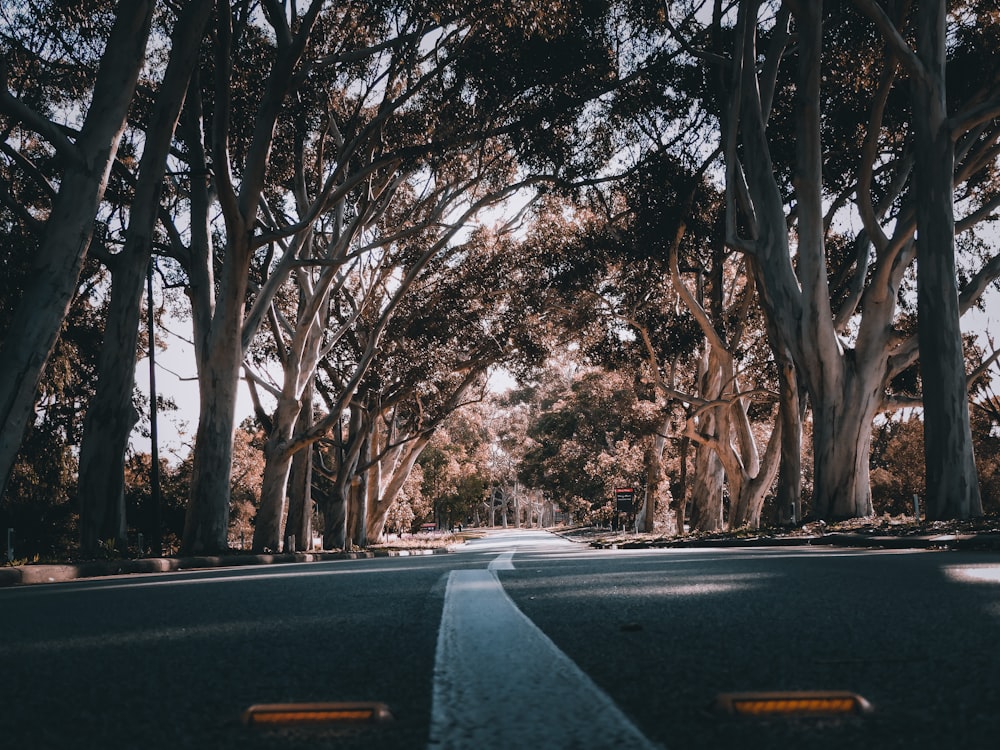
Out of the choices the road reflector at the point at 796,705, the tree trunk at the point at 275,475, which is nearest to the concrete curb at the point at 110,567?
the tree trunk at the point at 275,475

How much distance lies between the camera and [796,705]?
1.76m

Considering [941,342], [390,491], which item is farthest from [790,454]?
[390,491]

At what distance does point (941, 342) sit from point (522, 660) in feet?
38.3

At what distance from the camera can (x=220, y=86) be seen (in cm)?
1451

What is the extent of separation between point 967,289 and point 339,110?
1249 centimetres

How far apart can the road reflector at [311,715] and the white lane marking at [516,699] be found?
0.12 metres

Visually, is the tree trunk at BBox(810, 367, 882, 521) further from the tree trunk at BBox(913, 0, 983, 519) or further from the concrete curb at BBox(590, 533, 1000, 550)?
the tree trunk at BBox(913, 0, 983, 519)

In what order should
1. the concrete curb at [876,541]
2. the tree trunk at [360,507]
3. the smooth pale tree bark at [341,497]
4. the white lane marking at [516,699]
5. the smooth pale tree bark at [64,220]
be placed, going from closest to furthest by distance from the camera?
the white lane marking at [516,699], the concrete curb at [876,541], the smooth pale tree bark at [64,220], the smooth pale tree bark at [341,497], the tree trunk at [360,507]

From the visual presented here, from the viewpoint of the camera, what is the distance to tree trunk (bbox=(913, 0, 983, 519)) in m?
12.5

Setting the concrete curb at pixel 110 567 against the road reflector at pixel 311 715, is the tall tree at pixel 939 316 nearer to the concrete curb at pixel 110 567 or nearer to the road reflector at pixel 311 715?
the concrete curb at pixel 110 567

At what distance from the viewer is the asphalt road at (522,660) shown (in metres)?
1.70

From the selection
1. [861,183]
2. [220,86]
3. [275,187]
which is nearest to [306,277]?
[275,187]

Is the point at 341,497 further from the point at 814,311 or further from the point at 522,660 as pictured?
the point at 522,660

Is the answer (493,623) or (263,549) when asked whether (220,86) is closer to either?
(263,549)
